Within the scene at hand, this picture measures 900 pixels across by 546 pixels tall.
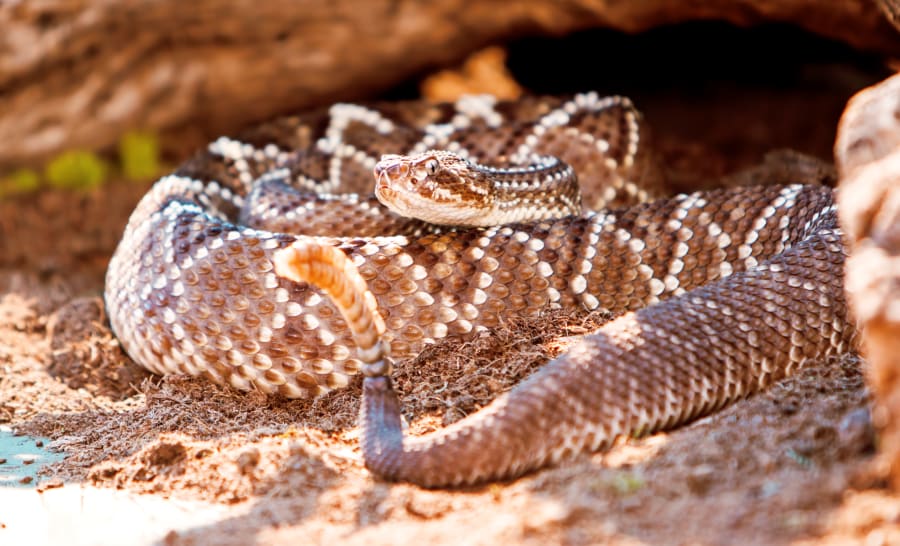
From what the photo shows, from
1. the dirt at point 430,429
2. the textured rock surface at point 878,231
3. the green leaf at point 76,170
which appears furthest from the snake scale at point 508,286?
the green leaf at point 76,170

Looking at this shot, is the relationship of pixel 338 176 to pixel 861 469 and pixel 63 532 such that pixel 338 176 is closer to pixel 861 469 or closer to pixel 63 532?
pixel 63 532

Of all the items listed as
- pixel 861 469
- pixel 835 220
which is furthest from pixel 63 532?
pixel 835 220

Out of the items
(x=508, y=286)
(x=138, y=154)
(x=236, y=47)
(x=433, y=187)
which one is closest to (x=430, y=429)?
(x=508, y=286)

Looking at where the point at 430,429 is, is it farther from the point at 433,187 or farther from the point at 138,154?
the point at 138,154

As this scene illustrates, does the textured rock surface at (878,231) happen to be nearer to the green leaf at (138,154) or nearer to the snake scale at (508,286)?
the snake scale at (508,286)

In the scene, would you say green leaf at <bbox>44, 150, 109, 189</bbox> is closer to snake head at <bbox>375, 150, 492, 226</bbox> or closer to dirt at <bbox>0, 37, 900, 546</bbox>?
dirt at <bbox>0, 37, 900, 546</bbox>
